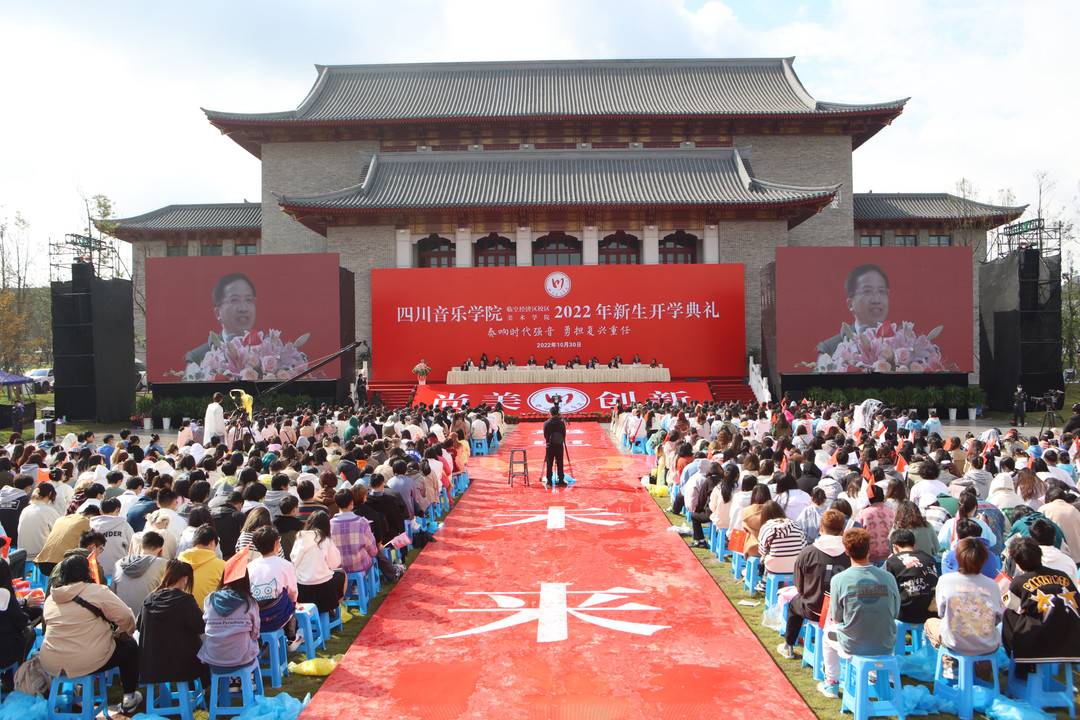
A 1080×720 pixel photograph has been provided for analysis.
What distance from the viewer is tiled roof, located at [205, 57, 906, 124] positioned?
89.3 feet

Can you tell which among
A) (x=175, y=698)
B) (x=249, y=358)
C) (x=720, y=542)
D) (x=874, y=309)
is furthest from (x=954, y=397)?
(x=175, y=698)

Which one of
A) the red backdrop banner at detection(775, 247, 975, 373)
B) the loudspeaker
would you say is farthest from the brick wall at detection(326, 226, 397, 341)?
the red backdrop banner at detection(775, 247, 975, 373)

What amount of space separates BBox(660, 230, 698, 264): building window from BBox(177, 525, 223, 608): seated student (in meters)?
23.4

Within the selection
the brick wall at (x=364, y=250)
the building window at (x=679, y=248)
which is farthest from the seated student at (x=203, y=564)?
the building window at (x=679, y=248)

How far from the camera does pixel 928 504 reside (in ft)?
19.9

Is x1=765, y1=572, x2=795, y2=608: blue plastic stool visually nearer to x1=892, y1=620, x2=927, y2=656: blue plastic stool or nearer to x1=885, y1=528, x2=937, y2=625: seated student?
x1=892, y1=620, x2=927, y2=656: blue plastic stool

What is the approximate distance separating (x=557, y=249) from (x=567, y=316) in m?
4.74

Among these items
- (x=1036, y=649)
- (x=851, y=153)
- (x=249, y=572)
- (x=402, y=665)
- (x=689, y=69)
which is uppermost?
(x=689, y=69)

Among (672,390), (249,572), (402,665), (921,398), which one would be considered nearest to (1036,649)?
(402,665)

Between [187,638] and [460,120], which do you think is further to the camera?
[460,120]

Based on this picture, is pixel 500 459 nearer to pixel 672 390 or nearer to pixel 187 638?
→ pixel 672 390

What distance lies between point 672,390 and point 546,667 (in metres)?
15.7

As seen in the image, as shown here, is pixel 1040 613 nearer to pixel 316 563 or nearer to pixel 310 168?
pixel 316 563

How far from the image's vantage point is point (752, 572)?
624 cm
